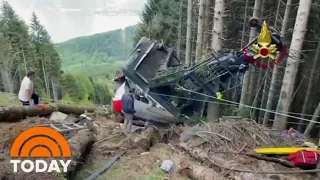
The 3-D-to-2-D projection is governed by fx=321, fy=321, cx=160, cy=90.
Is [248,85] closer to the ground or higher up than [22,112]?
closer to the ground

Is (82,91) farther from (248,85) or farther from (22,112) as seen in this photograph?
(22,112)

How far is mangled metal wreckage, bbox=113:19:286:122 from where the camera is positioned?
289 inches

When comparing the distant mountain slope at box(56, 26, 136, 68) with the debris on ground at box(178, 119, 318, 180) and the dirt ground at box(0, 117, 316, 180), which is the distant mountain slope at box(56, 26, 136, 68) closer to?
the dirt ground at box(0, 117, 316, 180)

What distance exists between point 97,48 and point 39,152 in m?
88.7

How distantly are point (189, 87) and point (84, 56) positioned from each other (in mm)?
78228

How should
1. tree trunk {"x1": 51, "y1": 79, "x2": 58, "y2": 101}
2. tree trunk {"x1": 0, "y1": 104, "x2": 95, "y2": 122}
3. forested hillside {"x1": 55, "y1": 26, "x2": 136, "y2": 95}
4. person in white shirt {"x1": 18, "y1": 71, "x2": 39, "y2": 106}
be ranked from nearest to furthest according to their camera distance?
1. tree trunk {"x1": 0, "y1": 104, "x2": 95, "y2": 122}
2. person in white shirt {"x1": 18, "y1": 71, "x2": 39, "y2": 106}
3. tree trunk {"x1": 51, "y1": 79, "x2": 58, "y2": 101}
4. forested hillside {"x1": 55, "y1": 26, "x2": 136, "y2": 95}

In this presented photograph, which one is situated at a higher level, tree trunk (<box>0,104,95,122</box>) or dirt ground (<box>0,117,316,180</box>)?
tree trunk (<box>0,104,95,122</box>)

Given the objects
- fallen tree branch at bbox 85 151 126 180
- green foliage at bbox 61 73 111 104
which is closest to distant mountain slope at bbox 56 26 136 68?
green foliage at bbox 61 73 111 104

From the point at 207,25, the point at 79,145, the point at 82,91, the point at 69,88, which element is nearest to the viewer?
the point at 79,145

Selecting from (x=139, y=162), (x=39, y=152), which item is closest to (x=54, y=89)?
(x=139, y=162)

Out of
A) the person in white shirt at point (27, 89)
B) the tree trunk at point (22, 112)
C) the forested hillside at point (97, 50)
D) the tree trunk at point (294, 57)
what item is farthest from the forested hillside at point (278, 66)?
the forested hillside at point (97, 50)

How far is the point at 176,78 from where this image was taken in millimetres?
8062

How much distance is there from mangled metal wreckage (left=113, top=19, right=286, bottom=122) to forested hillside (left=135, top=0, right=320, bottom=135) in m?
0.47

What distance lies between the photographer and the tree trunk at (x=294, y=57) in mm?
7539
